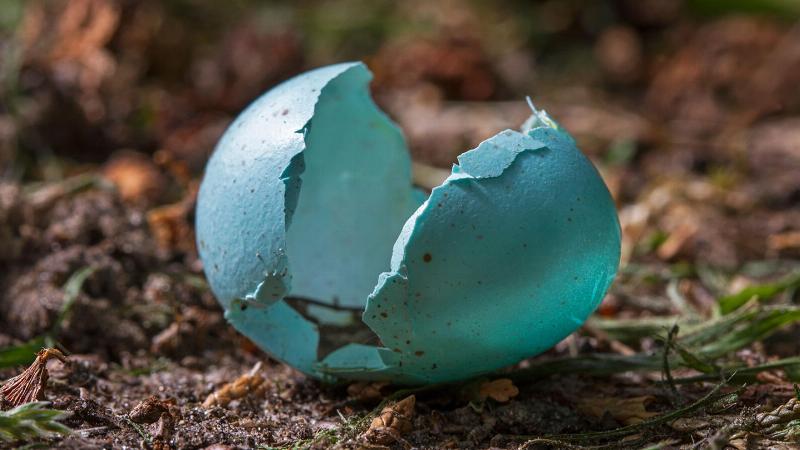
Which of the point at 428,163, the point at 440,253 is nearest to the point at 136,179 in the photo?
the point at 428,163

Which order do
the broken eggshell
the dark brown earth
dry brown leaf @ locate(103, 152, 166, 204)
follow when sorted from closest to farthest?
the broken eggshell < the dark brown earth < dry brown leaf @ locate(103, 152, 166, 204)

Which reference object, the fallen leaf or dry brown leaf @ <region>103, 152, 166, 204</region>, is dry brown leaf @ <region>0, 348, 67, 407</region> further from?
dry brown leaf @ <region>103, 152, 166, 204</region>

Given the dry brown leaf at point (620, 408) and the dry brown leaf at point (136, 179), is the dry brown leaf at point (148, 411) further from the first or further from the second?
the dry brown leaf at point (136, 179)

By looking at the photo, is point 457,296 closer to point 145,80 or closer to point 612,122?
point 612,122

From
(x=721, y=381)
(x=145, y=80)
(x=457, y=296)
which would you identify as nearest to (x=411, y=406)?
(x=457, y=296)

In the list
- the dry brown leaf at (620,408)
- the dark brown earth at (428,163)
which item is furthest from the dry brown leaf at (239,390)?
the dry brown leaf at (620,408)

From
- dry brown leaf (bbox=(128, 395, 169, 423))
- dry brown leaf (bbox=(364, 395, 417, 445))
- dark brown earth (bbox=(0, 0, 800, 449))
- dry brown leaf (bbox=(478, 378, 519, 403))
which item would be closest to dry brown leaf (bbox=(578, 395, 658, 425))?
dark brown earth (bbox=(0, 0, 800, 449))
